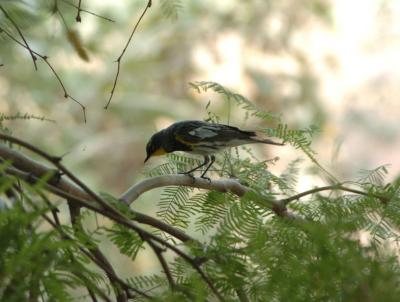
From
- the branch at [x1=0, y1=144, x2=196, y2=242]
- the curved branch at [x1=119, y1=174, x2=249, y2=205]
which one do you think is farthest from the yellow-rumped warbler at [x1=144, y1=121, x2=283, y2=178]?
the branch at [x1=0, y1=144, x2=196, y2=242]

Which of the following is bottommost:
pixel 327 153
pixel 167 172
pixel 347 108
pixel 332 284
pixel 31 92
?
pixel 332 284

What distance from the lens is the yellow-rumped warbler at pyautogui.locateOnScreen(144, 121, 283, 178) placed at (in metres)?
2.35

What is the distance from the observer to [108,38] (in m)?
7.59

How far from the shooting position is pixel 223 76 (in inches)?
285

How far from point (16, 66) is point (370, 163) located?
168 inches

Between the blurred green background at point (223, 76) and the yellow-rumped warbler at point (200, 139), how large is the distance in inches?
167

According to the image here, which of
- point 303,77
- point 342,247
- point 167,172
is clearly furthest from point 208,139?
point 303,77

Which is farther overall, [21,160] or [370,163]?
[370,163]

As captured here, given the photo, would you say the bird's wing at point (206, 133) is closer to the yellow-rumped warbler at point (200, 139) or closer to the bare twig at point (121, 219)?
the yellow-rumped warbler at point (200, 139)

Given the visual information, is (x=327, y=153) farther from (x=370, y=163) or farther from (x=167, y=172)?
(x=167, y=172)

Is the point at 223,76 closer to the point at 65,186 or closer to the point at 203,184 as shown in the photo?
the point at 203,184

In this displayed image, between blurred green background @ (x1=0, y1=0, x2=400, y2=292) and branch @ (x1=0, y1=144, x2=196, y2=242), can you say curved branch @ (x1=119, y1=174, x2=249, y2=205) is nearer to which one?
branch @ (x1=0, y1=144, x2=196, y2=242)

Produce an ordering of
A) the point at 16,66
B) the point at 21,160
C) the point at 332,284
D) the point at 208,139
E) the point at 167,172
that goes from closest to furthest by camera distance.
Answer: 1. the point at 332,284
2. the point at 21,160
3. the point at 167,172
4. the point at 208,139
5. the point at 16,66

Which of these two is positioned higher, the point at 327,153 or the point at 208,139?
the point at 327,153
